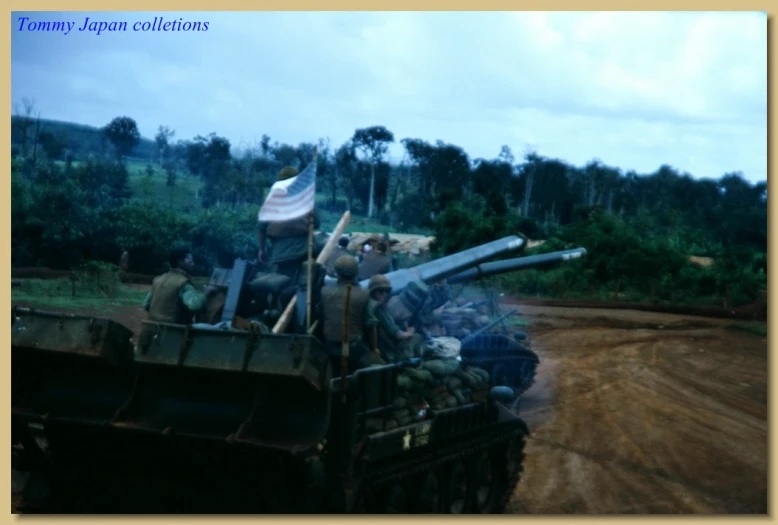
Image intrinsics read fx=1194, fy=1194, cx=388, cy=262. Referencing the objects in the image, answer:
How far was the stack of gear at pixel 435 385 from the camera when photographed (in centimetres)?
931

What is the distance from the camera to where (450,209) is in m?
16.1

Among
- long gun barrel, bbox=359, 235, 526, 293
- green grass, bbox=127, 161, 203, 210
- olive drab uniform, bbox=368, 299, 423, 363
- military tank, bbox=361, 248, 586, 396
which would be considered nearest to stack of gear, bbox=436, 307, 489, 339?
military tank, bbox=361, 248, 586, 396

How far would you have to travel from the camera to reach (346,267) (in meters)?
9.22

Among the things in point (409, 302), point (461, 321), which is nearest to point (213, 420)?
point (409, 302)

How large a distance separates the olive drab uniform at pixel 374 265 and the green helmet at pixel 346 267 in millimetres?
2282

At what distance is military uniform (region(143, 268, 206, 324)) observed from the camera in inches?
365

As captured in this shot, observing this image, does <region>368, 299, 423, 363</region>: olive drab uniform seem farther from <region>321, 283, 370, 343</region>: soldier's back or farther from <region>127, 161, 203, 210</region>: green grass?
<region>127, 161, 203, 210</region>: green grass

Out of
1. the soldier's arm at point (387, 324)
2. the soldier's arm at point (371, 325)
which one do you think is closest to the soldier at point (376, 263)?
the soldier's arm at point (387, 324)

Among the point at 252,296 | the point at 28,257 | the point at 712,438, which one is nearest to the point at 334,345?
the point at 252,296

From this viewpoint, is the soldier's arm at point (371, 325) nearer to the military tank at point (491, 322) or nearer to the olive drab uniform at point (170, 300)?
the olive drab uniform at point (170, 300)

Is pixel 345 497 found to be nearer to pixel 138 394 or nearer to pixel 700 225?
pixel 138 394

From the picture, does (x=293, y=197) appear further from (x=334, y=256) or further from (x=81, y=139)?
(x=81, y=139)

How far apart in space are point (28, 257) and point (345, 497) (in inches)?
237

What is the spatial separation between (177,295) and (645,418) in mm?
7943
